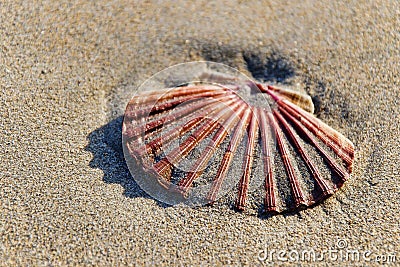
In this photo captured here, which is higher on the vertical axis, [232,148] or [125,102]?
[232,148]

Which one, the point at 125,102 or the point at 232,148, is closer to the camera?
the point at 232,148

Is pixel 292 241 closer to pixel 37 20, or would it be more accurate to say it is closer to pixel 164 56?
pixel 164 56

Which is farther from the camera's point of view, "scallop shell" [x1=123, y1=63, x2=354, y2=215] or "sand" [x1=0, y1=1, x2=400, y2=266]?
"scallop shell" [x1=123, y1=63, x2=354, y2=215]

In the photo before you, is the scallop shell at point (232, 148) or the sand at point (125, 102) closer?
the sand at point (125, 102)

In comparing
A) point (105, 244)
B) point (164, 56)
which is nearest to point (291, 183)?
point (105, 244)
